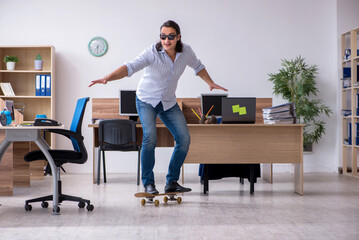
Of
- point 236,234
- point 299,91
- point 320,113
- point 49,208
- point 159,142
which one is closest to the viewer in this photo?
point 236,234

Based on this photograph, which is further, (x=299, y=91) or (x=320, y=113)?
(x=320, y=113)

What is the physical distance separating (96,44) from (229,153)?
3.19 meters

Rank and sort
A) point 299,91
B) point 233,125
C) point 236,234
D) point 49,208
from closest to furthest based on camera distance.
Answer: point 236,234 → point 49,208 → point 233,125 → point 299,91

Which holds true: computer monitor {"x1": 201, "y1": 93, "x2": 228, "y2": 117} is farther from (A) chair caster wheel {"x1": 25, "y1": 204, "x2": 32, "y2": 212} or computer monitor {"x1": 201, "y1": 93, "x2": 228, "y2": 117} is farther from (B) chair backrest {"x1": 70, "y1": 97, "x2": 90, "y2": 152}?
(A) chair caster wheel {"x1": 25, "y1": 204, "x2": 32, "y2": 212}

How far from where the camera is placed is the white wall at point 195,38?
6277 mm

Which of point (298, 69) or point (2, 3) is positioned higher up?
point (2, 3)

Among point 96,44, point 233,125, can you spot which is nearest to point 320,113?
point 233,125

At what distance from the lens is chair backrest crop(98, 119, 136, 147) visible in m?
4.88

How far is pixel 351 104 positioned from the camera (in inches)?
224

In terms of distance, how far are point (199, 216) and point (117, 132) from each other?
7.02 ft

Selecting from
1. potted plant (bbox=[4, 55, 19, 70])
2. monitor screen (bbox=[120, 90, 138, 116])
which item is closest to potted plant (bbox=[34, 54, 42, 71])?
potted plant (bbox=[4, 55, 19, 70])

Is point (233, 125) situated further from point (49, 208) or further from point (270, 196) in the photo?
point (49, 208)

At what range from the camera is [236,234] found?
248 cm

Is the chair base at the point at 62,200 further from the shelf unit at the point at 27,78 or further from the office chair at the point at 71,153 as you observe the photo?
the shelf unit at the point at 27,78
